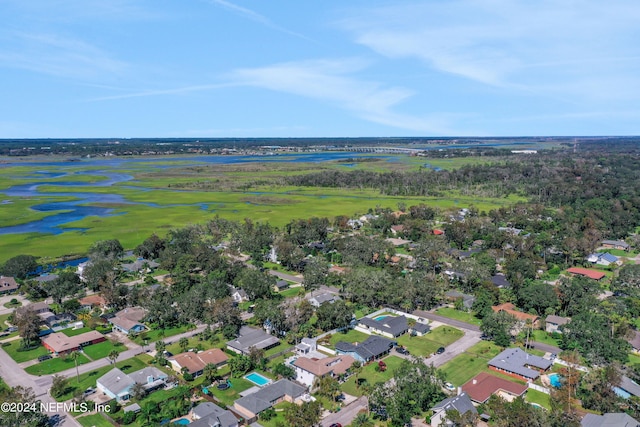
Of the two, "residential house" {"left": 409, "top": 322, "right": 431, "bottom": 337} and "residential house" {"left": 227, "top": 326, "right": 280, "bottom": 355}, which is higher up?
"residential house" {"left": 227, "top": 326, "right": 280, "bottom": 355}

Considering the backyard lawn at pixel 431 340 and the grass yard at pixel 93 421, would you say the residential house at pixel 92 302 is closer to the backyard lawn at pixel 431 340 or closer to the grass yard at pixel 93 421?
the grass yard at pixel 93 421

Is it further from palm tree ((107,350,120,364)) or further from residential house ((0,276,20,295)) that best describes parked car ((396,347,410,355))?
residential house ((0,276,20,295))

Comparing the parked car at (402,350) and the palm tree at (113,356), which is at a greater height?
the palm tree at (113,356)

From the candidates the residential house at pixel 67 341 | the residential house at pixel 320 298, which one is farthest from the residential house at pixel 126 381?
the residential house at pixel 320 298

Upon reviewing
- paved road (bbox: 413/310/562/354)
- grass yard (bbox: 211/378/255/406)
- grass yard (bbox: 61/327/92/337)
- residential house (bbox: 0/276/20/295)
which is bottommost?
paved road (bbox: 413/310/562/354)

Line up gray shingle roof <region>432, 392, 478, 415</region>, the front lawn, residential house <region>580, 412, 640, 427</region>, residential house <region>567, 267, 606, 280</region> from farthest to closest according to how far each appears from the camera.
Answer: residential house <region>567, 267, 606, 280</region> → the front lawn → gray shingle roof <region>432, 392, 478, 415</region> → residential house <region>580, 412, 640, 427</region>

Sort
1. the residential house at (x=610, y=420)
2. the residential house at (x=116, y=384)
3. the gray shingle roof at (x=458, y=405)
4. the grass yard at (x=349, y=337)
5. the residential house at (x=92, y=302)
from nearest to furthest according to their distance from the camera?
1. the residential house at (x=610, y=420)
2. the gray shingle roof at (x=458, y=405)
3. the residential house at (x=116, y=384)
4. the grass yard at (x=349, y=337)
5. the residential house at (x=92, y=302)

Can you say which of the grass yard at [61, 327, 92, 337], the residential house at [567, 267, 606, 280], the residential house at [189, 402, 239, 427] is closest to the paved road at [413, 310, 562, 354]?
the residential house at [567, 267, 606, 280]

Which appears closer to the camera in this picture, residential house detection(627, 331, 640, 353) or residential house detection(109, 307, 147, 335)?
residential house detection(627, 331, 640, 353)
